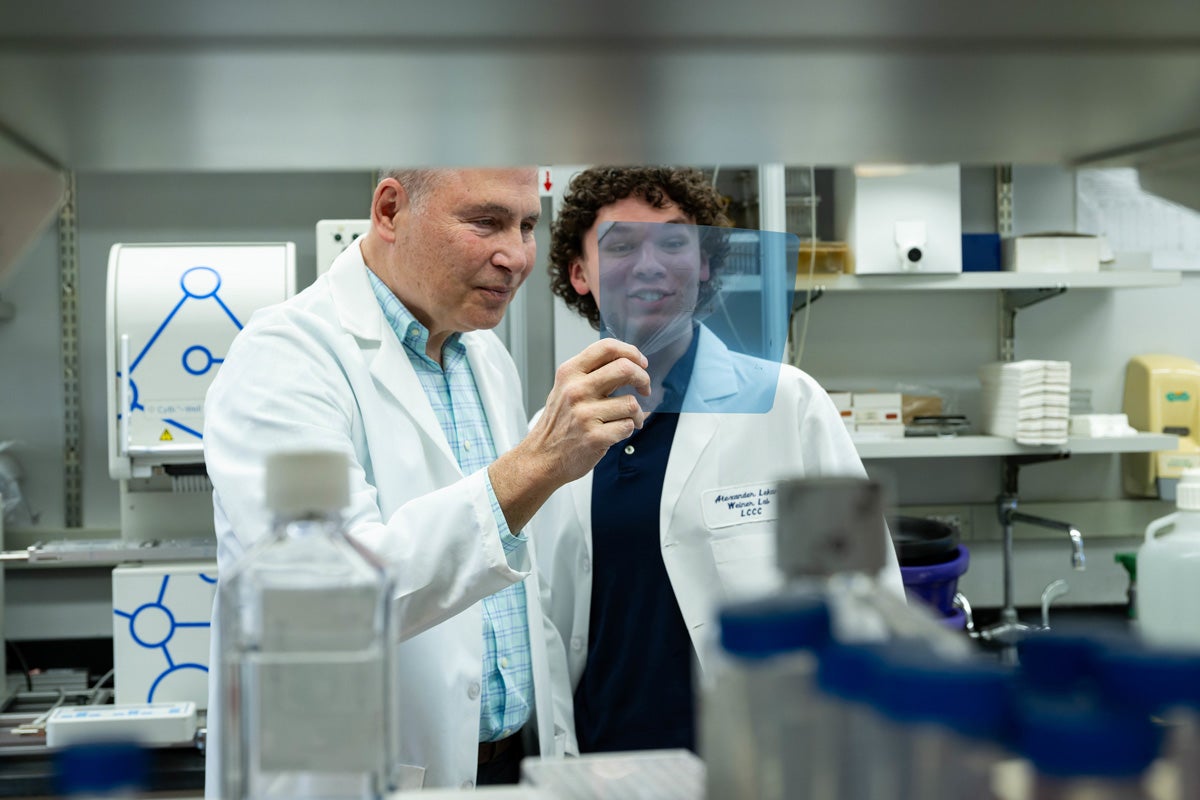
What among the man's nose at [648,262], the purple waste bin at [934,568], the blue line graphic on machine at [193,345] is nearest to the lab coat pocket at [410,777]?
the man's nose at [648,262]

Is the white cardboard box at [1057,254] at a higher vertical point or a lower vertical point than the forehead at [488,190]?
higher

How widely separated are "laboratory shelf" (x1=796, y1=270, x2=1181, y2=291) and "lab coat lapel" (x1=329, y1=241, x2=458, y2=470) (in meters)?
1.67

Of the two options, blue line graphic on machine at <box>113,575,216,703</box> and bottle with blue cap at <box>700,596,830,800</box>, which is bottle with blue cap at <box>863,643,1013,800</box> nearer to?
bottle with blue cap at <box>700,596,830,800</box>

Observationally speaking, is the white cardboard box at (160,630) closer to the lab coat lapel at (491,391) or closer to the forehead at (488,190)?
the lab coat lapel at (491,391)

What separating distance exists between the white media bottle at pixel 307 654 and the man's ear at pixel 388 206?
1051mm

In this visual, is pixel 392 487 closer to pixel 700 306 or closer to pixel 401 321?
pixel 401 321

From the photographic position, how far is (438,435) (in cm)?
151

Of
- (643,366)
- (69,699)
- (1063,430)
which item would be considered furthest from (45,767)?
(1063,430)

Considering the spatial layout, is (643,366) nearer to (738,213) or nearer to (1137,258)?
(738,213)

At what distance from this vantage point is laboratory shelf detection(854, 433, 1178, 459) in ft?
9.60

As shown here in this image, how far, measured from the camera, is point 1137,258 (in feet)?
10.6

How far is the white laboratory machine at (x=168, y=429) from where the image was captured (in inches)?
95.3

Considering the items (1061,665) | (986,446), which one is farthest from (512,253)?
(986,446)

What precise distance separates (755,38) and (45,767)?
2321 mm
